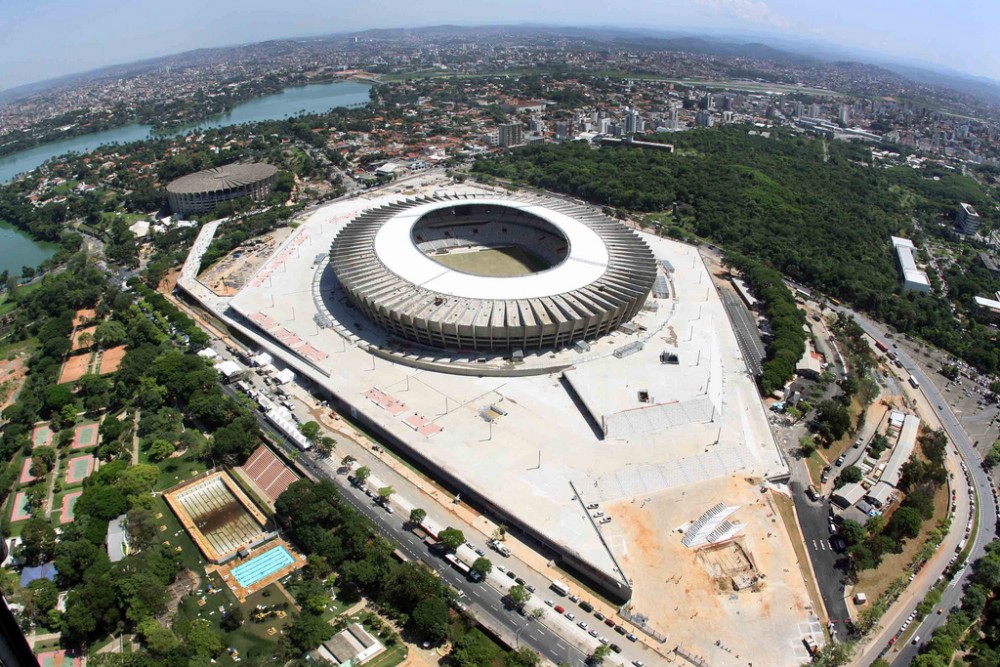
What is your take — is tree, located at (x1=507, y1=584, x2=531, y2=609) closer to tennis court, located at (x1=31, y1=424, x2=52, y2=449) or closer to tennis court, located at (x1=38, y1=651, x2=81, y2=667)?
tennis court, located at (x1=38, y1=651, x2=81, y2=667)

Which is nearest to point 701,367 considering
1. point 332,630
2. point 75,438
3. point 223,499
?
point 332,630

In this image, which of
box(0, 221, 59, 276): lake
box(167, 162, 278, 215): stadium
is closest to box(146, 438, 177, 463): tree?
box(0, 221, 59, 276): lake

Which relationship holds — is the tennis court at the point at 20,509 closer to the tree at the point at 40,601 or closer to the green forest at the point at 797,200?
the tree at the point at 40,601

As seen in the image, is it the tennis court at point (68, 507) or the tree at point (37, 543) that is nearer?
the tree at point (37, 543)

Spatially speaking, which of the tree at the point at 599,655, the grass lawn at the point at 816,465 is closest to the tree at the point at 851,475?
the grass lawn at the point at 816,465

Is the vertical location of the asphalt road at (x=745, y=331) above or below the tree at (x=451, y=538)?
above

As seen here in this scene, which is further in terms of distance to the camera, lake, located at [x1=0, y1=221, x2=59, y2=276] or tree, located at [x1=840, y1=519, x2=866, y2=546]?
lake, located at [x1=0, y1=221, x2=59, y2=276]
